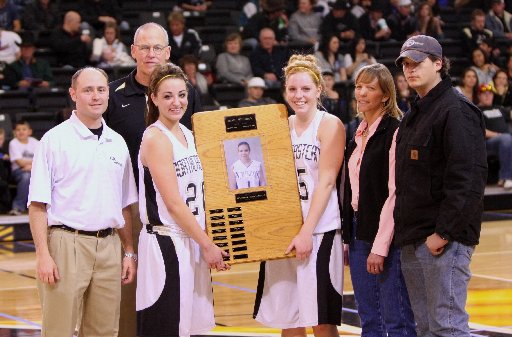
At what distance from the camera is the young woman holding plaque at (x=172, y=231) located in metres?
5.38

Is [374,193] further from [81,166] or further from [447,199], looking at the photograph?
[81,166]

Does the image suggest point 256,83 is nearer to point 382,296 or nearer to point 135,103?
point 135,103

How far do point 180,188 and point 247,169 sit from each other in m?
0.37

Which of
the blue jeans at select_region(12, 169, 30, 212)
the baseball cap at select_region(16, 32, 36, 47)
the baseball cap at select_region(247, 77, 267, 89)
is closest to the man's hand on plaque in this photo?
the blue jeans at select_region(12, 169, 30, 212)

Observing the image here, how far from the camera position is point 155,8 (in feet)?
57.0

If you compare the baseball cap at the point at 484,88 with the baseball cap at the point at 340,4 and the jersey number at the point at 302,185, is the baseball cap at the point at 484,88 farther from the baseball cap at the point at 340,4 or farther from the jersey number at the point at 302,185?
the jersey number at the point at 302,185

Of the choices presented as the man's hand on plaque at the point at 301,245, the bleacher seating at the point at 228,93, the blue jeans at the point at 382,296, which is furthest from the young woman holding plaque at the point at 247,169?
the bleacher seating at the point at 228,93

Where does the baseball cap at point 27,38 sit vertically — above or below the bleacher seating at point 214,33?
below

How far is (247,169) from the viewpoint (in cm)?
554

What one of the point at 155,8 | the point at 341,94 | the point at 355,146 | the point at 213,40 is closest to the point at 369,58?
the point at 341,94

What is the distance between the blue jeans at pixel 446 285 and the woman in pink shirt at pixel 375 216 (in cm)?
29

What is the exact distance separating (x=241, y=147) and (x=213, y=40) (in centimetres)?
1161

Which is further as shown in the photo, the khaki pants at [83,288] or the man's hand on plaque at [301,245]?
the man's hand on plaque at [301,245]

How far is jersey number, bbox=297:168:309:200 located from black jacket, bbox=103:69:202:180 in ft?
2.60
